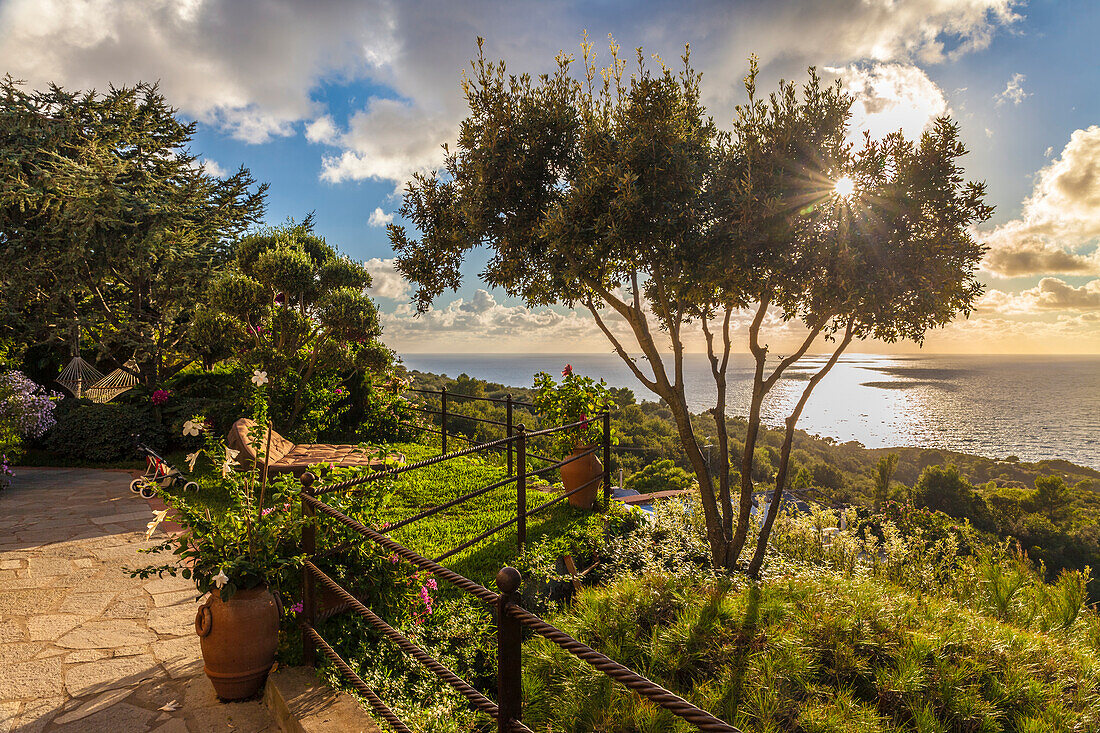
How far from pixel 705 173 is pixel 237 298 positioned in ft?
22.8

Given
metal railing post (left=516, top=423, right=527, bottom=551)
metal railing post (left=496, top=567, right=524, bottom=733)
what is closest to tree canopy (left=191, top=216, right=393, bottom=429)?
metal railing post (left=516, top=423, right=527, bottom=551)

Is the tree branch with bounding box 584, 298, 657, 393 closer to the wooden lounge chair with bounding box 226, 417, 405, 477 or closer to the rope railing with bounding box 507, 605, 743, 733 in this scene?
the wooden lounge chair with bounding box 226, 417, 405, 477

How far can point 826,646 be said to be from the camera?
3.27 metres

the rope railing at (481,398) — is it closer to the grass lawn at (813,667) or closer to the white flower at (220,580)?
the grass lawn at (813,667)

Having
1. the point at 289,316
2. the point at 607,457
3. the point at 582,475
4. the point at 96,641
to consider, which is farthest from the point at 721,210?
the point at 289,316

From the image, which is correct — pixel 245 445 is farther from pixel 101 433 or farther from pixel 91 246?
pixel 91 246

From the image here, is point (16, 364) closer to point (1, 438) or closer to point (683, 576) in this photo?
point (1, 438)

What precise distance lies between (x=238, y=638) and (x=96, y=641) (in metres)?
1.44

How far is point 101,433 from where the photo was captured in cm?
832

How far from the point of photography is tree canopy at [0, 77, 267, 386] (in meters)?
9.86

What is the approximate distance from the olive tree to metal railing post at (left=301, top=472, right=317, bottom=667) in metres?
4.02

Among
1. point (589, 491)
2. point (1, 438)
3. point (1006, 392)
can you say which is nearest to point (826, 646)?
point (589, 491)

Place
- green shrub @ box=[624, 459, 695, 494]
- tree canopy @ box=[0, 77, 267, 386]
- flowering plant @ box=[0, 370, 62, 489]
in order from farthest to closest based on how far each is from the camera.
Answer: green shrub @ box=[624, 459, 695, 494]
tree canopy @ box=[0, 77, 267, 386]
flowering plant @ box=[0, 370, 62, 489]

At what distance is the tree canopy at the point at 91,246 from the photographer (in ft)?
32.3
